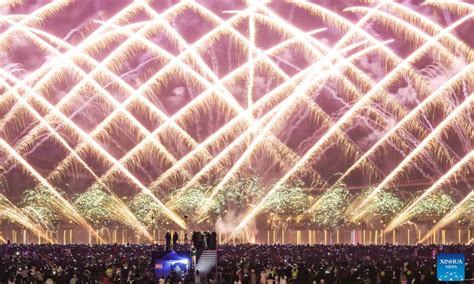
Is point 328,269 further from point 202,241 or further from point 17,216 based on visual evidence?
point 17,216

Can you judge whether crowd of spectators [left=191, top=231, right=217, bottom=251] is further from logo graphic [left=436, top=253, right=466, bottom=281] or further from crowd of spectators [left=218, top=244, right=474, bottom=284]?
logo graphic [left=436, top=253, right=466, bottom=281]

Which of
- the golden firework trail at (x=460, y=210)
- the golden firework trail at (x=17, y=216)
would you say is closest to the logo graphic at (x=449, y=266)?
the golden firework trail at (x=460, y=210)

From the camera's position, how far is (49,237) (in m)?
87.4

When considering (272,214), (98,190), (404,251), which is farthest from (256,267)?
(272,214)

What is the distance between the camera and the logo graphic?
25.2 metres

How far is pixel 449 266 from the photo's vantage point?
25.2m

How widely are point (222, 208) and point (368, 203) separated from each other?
41.2 feet

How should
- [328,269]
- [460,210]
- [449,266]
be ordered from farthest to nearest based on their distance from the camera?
[460,210] < [328,269] < [449,266]

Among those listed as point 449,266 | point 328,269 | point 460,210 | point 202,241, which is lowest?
point 328,269

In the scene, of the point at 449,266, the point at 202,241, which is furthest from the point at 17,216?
the point at 449,266

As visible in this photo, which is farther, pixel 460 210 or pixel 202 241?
pixel 460 210

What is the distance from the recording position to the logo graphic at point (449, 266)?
25188 mm

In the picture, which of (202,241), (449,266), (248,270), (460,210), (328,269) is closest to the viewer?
(449,266)

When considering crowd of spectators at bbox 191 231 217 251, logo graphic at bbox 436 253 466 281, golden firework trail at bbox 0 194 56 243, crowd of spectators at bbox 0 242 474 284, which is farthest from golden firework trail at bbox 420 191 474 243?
logo graphic at bbox 436 253 466 281
